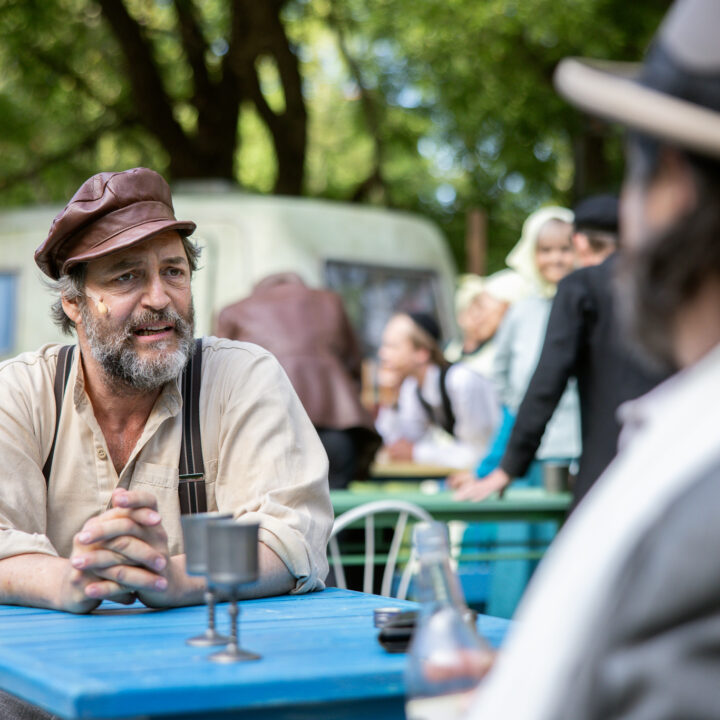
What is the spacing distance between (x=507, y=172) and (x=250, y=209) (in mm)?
5219

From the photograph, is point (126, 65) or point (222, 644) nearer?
point (222, 644)

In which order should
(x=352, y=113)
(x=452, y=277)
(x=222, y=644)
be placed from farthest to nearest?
1. (x=352, y=113)
2. (x=452, y=277)
3. (x=222, y=644)

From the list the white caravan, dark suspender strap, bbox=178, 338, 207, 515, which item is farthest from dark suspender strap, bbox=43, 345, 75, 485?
the white caravan

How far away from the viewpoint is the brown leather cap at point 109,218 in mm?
2980

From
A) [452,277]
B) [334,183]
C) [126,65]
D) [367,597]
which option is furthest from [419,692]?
[334,183]

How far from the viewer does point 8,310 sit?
10.7 metres

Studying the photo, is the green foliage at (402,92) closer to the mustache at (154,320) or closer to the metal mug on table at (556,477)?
the metal mug on table at (556,477)

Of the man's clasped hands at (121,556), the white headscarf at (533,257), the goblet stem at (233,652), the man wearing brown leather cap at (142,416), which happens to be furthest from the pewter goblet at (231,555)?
the white headscarf at (533,257)

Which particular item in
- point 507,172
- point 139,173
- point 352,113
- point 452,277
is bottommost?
point 139,173

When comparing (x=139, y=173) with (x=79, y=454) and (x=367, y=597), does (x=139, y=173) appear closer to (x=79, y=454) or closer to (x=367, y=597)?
Answer: (x=79, y=454)

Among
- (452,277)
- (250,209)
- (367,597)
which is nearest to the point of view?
(367,597)

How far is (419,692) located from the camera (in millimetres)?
1618

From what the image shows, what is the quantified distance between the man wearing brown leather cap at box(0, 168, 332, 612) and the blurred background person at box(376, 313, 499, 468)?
4710 millimetres

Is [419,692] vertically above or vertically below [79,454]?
below
